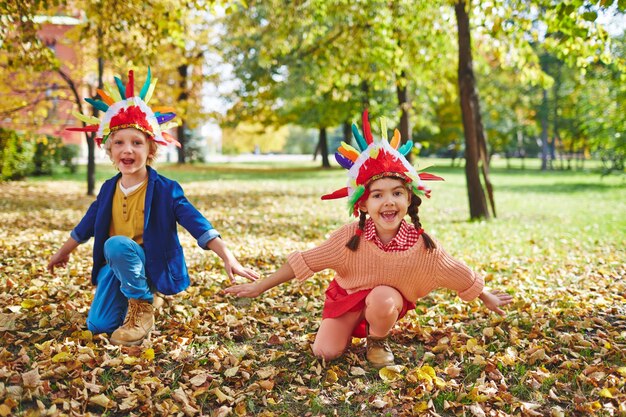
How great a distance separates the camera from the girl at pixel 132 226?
3781 mm

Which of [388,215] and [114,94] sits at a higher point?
[114,94]

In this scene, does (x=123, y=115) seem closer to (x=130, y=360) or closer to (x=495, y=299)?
(x=130, y=360)

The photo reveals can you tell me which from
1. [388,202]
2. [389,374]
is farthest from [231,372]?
[388,202]

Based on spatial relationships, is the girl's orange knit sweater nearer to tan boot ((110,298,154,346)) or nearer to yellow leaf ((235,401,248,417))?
yellow leaf ((235,401,248,417))

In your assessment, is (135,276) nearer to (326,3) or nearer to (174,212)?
(174,212)

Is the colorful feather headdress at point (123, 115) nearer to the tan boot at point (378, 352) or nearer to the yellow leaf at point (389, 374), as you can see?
the tan boot at point (378, 352)

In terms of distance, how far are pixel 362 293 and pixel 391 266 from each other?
27cm

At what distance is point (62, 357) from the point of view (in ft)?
11.2

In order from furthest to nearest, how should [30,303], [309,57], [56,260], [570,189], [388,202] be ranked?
1. [570,189]
2. [309,57]
3. [30,303]
4. [56,260]
5. [388,202]

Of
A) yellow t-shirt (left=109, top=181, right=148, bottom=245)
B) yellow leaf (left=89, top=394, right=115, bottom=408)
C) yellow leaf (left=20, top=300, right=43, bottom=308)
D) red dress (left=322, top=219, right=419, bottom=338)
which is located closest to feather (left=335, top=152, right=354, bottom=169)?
red dress (left=322, top=219, right=419, bottom=338)

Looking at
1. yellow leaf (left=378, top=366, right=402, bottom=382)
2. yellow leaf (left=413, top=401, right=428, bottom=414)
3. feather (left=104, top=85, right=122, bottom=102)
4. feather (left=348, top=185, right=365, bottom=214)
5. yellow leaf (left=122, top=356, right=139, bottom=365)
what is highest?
feather (left=104, top=85, right=122, bottom=102)

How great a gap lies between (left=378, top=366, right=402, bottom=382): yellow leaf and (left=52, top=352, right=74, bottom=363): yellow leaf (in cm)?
196

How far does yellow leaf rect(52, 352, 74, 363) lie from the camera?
11.1ft

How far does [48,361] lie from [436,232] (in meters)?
6.88
